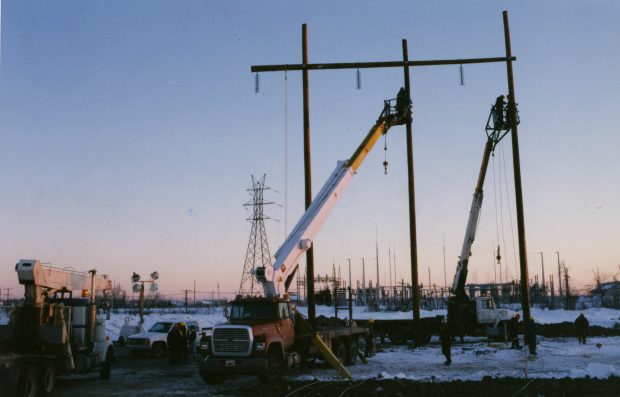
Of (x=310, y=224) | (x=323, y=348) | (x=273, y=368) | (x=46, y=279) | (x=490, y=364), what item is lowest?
(x=490, y=364)

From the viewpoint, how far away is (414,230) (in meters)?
23.8

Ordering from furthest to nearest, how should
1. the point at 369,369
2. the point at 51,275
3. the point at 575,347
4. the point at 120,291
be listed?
the point at 120,291
the point at 575,347
the point at 369,369
the point at 51,275

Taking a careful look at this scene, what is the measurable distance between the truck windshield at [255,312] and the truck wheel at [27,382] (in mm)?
5516

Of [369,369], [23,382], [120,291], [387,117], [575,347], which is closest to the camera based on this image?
[23,382]

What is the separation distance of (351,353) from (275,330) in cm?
560

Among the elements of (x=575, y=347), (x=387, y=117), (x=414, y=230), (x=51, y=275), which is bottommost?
(x=575, y=347)

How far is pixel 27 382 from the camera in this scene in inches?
531

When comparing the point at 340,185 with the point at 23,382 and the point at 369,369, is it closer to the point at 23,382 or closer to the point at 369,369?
the point at 369,369

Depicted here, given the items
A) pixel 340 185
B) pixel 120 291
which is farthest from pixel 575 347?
pixel 120 291

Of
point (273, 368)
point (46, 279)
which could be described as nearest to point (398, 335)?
point (273, 368)

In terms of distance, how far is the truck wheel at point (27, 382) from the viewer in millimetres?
13234

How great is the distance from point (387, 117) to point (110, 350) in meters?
12.7

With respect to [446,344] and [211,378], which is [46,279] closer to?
[211,378]

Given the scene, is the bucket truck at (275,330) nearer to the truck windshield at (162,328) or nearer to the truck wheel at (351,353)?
the truck wheel at (351,353)
